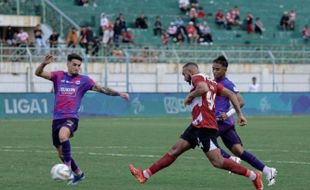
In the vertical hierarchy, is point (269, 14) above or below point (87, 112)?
above

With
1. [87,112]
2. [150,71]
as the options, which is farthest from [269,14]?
[87,112]

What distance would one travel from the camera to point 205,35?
5325 centimetres

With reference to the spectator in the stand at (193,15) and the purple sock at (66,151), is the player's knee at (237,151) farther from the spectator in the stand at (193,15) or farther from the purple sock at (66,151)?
the spectator in the stand at (193,15)

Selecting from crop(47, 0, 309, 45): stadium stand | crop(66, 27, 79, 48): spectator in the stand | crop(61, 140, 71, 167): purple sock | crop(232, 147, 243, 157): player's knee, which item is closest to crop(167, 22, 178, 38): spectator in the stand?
crop(47, 0, 309, 45): stadium stand

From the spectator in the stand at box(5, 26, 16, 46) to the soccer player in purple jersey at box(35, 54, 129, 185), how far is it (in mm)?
30090

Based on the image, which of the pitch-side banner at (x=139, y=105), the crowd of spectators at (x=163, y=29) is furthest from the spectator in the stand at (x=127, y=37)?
the pitch-side banner at (x=139, y=105)

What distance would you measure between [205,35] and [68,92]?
124 ft

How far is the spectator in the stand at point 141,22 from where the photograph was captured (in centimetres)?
5225

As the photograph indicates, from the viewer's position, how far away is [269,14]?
5953 centimetres

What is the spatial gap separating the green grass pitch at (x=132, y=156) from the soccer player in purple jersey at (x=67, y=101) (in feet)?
1.69

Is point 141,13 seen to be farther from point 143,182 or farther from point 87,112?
point 143,182

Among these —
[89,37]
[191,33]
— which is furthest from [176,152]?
[191,33]

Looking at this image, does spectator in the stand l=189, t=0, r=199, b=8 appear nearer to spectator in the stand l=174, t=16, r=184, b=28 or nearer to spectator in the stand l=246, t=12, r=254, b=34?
spectator in the stand l=174, t=16, r=184, b=28

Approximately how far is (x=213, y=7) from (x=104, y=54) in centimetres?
1230
